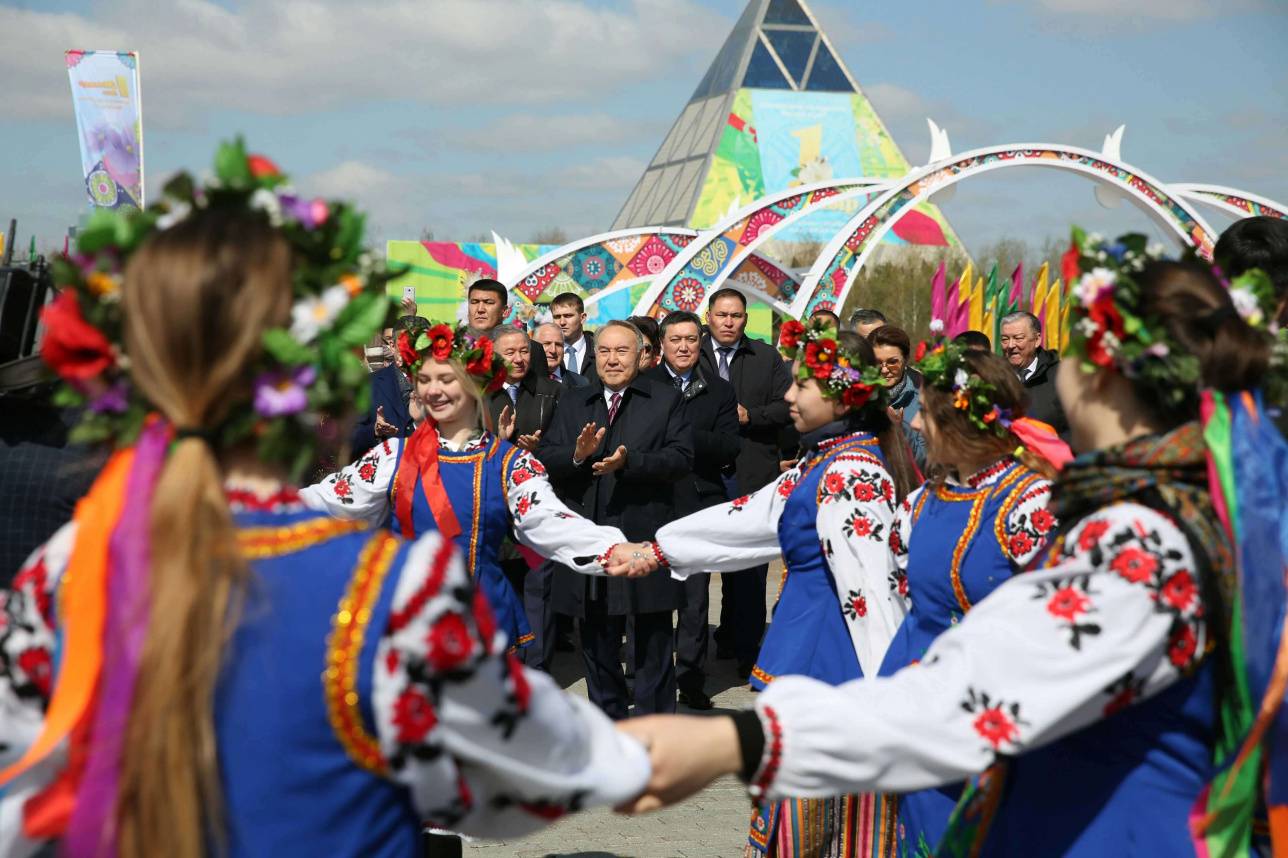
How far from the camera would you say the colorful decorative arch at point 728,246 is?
1577 centimetres

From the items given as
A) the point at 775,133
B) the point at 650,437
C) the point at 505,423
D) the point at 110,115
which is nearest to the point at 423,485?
the point at 650,437

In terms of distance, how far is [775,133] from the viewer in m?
47.8

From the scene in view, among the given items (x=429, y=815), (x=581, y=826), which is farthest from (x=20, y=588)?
(x=581, y=826)

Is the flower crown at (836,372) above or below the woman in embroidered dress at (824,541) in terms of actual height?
above

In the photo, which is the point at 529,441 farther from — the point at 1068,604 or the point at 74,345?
the point at 74,345

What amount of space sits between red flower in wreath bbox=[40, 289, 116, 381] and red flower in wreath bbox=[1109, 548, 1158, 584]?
1447 millimetres

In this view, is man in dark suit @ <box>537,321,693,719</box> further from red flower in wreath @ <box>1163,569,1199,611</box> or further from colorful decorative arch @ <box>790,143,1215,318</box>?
colorful decorative arch @ <box>790,143,1215,318</box>

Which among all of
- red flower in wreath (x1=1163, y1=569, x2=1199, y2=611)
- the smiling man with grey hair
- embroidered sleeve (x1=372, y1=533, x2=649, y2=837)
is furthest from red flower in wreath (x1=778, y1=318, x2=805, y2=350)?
embroidered sleeve (x1=372, y1=533, x2=649, y2=837)

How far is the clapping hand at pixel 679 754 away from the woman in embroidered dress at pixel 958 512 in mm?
1712

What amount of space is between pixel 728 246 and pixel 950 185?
2.81 m

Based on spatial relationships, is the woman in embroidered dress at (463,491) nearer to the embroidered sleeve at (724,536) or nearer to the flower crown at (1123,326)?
the embroidered sleeve at (724,536)

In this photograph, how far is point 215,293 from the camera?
5.00 feet

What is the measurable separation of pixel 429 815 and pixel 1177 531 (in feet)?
3.88

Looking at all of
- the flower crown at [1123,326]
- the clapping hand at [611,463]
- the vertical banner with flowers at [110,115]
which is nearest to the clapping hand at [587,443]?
the clapping hand at [611,463]
